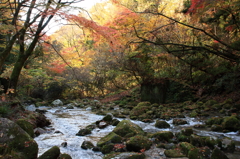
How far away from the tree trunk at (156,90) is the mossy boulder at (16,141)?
8.73m

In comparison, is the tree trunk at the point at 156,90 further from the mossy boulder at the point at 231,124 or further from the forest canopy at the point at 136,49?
the mossy boulder at the point at 231,124

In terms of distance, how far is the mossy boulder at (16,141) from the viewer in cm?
319

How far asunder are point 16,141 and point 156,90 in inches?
355

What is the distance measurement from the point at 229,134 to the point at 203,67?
16.0 ft

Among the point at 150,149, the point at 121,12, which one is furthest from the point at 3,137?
the point at 121,12

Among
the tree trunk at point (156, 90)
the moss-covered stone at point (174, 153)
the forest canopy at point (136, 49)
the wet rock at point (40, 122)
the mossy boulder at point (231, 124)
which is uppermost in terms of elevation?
the forest canopy at point (136, 49)

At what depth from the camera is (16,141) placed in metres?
3.30

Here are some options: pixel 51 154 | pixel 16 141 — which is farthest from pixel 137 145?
pixel 16 141

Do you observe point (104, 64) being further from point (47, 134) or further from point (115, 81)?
point (47, 134)

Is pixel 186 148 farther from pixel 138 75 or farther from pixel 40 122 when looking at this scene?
pixel 138 75

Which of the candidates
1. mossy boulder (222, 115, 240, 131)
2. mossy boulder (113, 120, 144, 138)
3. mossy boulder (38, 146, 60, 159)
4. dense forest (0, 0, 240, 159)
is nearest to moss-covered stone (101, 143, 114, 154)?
dense forest (0, 0, 240, 159)

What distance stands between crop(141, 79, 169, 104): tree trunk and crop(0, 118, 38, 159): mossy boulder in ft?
28.6

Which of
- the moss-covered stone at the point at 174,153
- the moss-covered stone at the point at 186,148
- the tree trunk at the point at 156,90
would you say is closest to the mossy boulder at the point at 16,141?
the moss-covered stone at the point at 174,153

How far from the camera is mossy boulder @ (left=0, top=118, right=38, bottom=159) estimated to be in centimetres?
319
